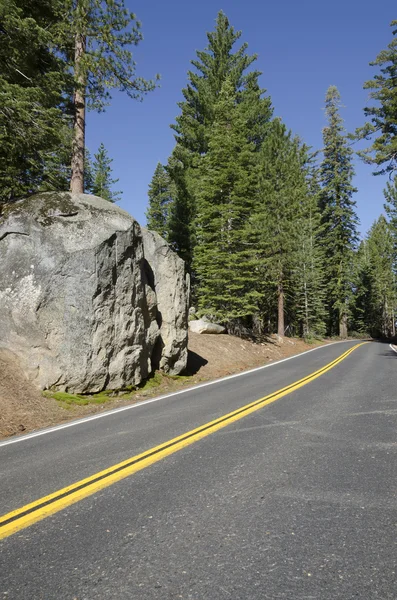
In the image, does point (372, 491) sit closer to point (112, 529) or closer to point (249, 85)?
point (112, 529)

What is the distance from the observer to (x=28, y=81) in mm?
10406

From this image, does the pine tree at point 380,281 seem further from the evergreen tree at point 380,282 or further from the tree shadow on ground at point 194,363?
the tree shadow on ground at point 194,363

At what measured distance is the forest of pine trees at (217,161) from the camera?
33.8 feet

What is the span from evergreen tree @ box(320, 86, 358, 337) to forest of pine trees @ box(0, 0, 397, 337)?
13cm

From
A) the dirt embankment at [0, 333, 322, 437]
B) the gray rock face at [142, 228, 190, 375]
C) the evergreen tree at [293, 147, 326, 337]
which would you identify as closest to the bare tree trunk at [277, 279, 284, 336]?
the evergreen tree at [293, 147, 326, 337]

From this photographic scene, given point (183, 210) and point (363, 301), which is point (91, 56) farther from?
point (363, 301)

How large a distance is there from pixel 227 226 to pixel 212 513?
19585mm

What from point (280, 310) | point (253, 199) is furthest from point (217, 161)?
point (280, 310)

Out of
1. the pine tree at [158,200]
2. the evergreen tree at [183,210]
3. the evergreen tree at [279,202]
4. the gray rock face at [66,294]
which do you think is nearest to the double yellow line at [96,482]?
the gray rock face at [66,294]

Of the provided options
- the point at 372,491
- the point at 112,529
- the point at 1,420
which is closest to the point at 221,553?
the point at 112,529

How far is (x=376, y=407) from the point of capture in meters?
7.04

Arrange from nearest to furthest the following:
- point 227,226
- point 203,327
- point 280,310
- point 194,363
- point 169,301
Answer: point 169,301 → point 194,363 → point 203,327 → point 227,226 → point 280,310

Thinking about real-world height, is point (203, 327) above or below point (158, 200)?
below

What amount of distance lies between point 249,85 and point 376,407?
27.8m
